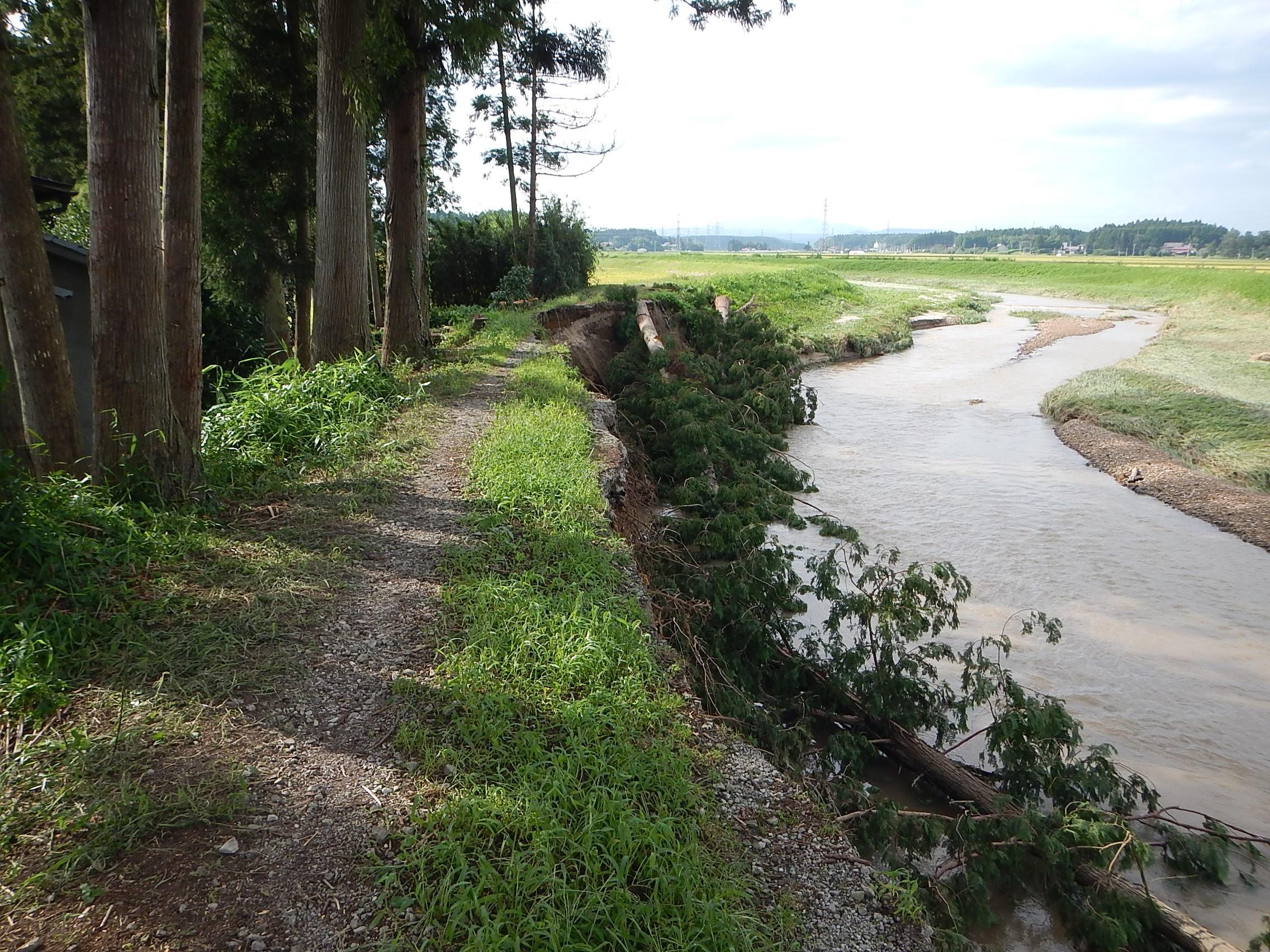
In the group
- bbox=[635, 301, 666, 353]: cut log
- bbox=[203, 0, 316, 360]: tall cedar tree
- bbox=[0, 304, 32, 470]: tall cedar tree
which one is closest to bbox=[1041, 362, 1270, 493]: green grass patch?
bbox=[635, 301, 666, 353]: cut log

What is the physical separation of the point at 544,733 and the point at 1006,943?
2.62 m

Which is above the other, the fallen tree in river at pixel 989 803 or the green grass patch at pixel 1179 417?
the green grass patch at pixel 1179 417

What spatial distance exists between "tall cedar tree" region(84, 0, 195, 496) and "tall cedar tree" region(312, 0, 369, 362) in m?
3.90

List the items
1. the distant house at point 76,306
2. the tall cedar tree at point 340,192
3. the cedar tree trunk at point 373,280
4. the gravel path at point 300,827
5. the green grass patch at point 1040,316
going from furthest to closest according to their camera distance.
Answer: the green grass patch at point 1040,316 < the cedar tree trunk at point 373,280 < the distant house at point 76,306 < the tall cedar tree at point 340,192 < the gravel path at point 300,827

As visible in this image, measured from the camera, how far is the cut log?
45.9ft

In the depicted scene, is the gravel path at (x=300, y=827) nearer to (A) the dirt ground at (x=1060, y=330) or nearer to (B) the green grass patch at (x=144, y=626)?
(B) the green grass patch at (x=144, y=626)

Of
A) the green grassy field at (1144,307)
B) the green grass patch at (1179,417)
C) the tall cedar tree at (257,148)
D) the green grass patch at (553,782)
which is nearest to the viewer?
the green grass patch at (553,782)

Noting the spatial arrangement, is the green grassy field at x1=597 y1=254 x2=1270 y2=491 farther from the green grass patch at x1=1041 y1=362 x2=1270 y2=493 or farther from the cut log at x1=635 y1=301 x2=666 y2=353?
the cut log at x1=635 y1=301 x2=666 y2=353

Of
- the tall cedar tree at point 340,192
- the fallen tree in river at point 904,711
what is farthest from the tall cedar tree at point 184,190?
the fallen tree in river at point 904,711

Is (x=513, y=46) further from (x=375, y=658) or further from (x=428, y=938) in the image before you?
(x=428, y=938)

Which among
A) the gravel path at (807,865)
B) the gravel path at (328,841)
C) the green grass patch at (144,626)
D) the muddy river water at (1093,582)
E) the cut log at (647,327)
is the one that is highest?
the cut log at (647,327)

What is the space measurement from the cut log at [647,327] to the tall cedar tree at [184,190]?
28.0 feet

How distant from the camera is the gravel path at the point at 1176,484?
32.9ft

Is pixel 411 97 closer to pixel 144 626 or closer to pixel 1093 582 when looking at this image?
pixel 144 626
